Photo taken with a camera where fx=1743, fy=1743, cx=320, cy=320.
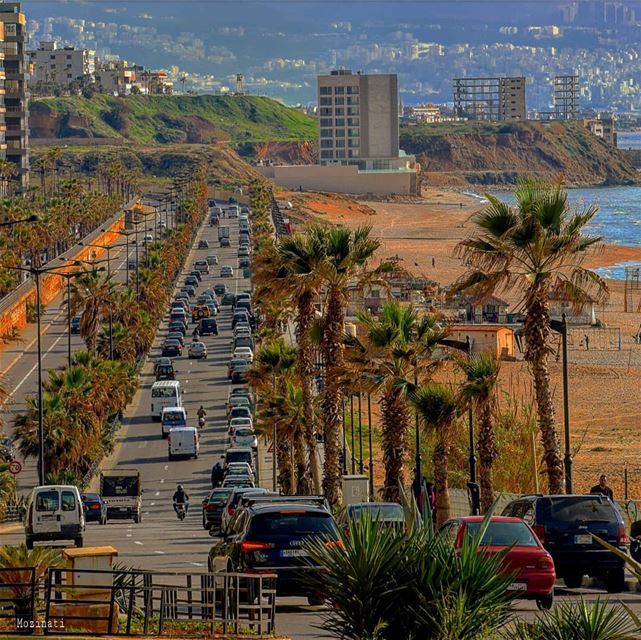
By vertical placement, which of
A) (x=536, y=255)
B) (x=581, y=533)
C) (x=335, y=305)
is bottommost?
(x=581, y=533)

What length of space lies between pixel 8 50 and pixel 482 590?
16351 centimetres

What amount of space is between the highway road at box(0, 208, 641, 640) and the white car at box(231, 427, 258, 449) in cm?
100

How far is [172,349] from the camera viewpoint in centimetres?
8556

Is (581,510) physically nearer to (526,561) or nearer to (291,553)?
(526,561)

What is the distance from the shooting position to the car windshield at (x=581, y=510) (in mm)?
21562

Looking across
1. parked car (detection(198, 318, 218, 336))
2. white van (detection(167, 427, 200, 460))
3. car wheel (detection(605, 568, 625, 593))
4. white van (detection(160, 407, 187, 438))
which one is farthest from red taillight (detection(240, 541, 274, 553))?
parked car (detection(198, 318, 218, 336))

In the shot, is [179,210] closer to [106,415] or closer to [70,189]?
[70,189]

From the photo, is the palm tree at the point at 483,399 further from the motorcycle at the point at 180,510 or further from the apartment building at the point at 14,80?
the apartment building at the point at 14,80

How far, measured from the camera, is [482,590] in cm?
1289

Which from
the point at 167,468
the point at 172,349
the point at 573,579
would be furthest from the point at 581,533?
the point at 172,349

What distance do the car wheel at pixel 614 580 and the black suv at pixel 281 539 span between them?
4212 millimetres

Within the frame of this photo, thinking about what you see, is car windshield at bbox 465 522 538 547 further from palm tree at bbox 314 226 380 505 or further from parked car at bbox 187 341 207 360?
parked car at bbox 187 341 207 360

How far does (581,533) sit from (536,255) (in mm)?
7762

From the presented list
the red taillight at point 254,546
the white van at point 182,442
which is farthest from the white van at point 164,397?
the red taillight at point 254,546
